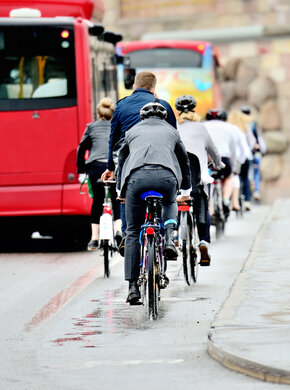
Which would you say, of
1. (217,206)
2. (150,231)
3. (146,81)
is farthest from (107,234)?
(217,206)

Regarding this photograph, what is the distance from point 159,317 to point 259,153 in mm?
15166

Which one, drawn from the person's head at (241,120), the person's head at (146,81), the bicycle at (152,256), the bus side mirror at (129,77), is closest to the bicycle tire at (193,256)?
the person's head at (146,81)

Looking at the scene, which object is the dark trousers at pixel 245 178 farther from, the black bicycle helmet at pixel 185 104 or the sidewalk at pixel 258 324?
the black bicycle helmet at pixel 185 104

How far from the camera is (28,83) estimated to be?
16156 mm

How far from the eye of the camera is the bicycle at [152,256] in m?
9.42

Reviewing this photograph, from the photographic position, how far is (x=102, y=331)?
9102 mm

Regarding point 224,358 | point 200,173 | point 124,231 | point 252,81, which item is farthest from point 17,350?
point 252,81

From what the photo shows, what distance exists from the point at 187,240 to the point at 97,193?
225cm

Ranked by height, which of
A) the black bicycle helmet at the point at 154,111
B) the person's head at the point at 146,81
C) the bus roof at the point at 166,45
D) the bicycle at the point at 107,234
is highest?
the person's head at the point at 146,81

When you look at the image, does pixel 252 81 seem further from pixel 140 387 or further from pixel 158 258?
pixel 140 387

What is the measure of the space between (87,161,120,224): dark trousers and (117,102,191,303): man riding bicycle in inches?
141

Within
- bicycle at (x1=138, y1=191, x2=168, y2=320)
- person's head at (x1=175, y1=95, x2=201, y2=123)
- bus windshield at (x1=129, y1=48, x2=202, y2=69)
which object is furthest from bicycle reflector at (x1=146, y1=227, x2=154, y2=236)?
bus windshield at (x1=129, y1=48, x2=202, y2=69)

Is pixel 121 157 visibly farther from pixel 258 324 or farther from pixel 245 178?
pixel 245 178

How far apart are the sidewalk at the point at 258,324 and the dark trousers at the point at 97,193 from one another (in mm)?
1465
